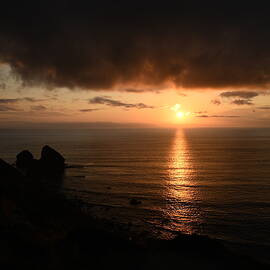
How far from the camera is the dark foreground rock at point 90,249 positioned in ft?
75.2

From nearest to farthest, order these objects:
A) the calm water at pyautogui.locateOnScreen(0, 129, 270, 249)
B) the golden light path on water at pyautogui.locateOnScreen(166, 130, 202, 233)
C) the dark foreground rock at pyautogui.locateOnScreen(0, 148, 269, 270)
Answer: the dark foreground rock at pyautogui.locateOnScreen(0, 148, 269, 270)
the calm water at pyautogui.locateOnScreen(0, 129, 270, 249)
the golden light path on water at pyautogui.locateOnScreen(166, 130, 202, 233)

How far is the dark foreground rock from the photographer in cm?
2292

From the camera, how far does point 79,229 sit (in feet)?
A: 94.8

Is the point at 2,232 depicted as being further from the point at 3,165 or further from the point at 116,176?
the point at 116,176

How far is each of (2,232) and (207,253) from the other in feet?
78.6

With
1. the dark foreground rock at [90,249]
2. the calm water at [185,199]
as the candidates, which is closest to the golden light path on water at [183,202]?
the calm water at [185,199]

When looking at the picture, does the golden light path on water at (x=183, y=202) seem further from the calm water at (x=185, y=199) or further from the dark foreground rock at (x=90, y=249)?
the dark foreground rock at (x=90, y=249)

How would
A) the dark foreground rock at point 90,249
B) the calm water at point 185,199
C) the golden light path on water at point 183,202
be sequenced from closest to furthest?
1. the dark foreground rock at point 90,249
2. the calm water at point 185,199
3. the golden light path on water at point 183,202

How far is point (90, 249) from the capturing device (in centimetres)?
2655

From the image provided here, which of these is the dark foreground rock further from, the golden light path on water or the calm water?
the golden light path on water

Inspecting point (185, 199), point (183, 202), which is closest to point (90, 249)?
point (183, 202)

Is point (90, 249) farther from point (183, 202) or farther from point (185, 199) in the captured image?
point (185, 199)

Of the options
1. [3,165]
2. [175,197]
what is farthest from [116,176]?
[3,165]

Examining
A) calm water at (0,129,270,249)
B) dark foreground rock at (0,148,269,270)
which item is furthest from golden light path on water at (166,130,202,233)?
dark foreground rock at (0,148,269,270)
